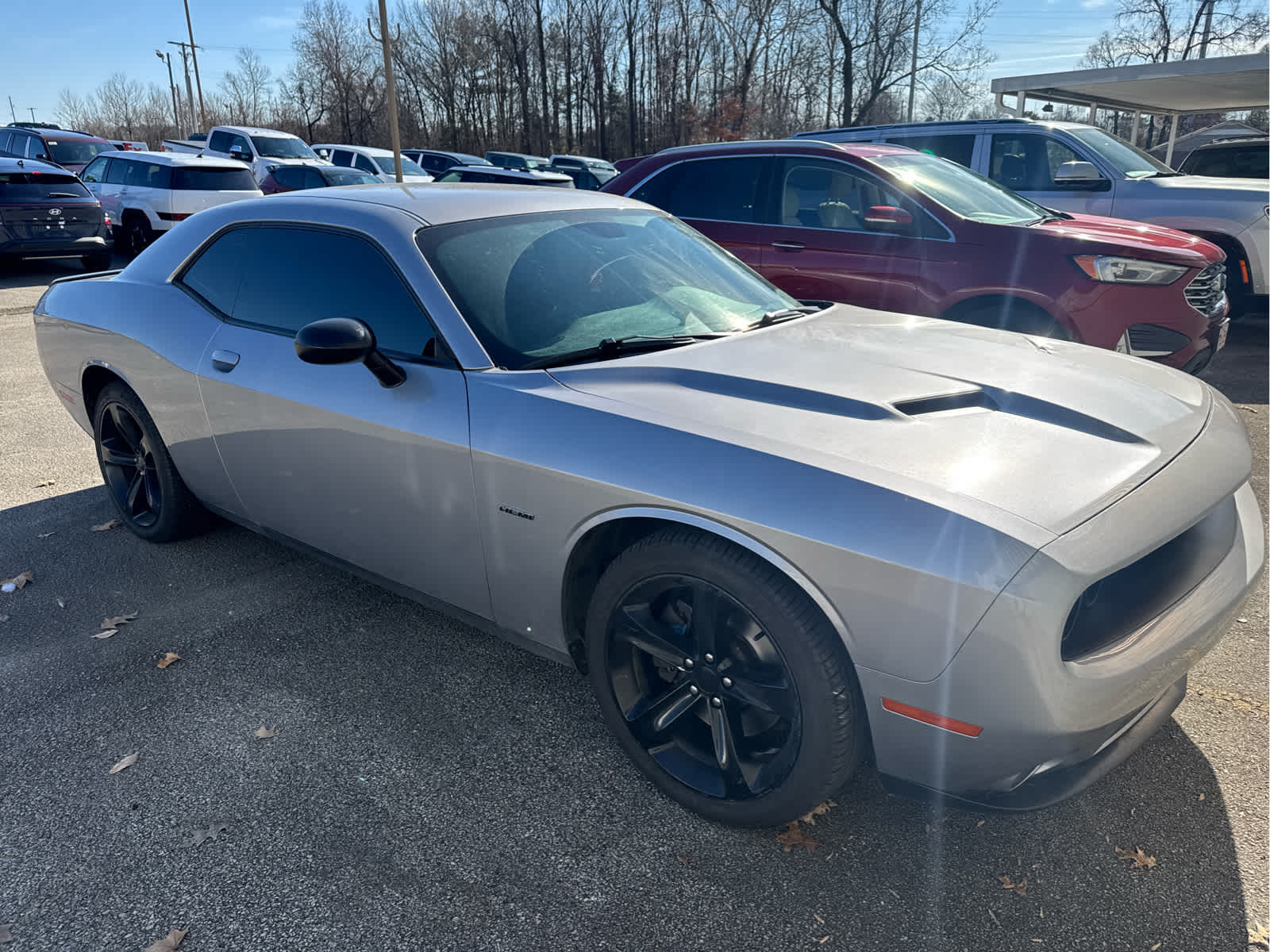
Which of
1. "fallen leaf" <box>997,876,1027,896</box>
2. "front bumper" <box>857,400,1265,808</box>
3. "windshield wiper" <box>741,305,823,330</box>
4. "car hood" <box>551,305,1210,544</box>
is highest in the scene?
"windshield wiper" <box>741,305,823,330</box>

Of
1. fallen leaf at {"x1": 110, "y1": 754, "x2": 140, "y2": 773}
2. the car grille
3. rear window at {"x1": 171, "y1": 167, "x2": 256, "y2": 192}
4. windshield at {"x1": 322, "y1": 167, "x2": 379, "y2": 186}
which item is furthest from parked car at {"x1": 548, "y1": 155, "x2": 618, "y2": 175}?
fallen leaf at {"x1": 110, "y1": 754, "x2": 140, "y2": 773}

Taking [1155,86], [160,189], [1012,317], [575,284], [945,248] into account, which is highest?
[1155,86]

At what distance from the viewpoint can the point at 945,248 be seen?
536cm

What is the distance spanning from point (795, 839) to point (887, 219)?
413cm

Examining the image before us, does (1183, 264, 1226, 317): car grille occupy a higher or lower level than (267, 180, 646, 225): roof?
lower

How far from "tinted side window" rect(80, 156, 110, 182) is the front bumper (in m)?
17.0

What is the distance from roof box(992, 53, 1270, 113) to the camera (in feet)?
43.2

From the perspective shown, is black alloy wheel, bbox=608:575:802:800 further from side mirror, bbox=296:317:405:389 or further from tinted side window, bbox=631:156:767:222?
tinted side window, bbox=631:156:767:222

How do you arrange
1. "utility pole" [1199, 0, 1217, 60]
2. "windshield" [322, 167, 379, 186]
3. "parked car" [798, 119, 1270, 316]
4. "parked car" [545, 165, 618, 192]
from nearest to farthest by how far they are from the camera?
"parked car" [798, 119, 1270, 316], "windshield" [322, 167, 379, 186], "parked car" [545, 165, 618, 192], "utility pole" [1199, 0, 1217, 60]

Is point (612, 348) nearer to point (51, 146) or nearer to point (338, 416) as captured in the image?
point (338, 416)

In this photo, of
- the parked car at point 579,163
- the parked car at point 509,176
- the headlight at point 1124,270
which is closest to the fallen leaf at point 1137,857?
the headlight at point 1124,270

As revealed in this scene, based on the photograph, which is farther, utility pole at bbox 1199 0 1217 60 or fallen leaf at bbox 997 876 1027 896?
utility pole at bbox 1199 0 1217 60

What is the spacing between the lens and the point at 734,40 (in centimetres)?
3950

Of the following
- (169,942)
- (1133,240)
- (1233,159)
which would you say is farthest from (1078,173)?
(169,942)
